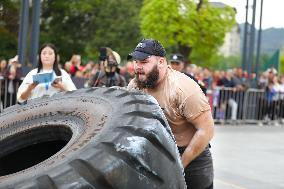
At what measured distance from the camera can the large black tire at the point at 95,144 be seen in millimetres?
3152

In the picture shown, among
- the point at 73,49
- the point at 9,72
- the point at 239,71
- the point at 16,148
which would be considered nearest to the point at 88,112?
the point at 16,148

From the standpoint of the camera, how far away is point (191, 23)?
28.7 meters

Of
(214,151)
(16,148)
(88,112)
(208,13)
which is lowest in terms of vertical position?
(214,151)

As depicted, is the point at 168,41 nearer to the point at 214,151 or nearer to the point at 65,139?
the point at 214,151

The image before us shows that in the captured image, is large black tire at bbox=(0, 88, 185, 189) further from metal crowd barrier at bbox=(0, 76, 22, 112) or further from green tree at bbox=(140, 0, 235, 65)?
green tree at bbox=(140, 0, 235, 65)

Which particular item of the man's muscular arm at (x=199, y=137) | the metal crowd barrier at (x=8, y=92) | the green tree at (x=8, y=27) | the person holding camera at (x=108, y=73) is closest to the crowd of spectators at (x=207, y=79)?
the metal crowd barrier at (x=8, y=92)

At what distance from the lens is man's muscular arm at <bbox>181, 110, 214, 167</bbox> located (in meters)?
4.14

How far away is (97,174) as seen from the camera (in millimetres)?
3141

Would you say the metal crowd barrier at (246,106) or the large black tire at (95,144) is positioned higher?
the large black tire at (95,144)

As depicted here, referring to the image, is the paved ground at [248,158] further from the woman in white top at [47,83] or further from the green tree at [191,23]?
the green tree at [191,23]

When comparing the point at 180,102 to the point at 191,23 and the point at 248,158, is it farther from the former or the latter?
the point at 191,23

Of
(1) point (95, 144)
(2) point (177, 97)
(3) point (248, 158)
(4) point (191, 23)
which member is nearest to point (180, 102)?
(2) point (177, 97)

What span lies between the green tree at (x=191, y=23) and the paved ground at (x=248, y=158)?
12475 mm

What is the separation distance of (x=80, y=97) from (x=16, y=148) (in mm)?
680
